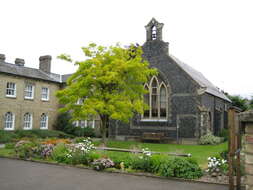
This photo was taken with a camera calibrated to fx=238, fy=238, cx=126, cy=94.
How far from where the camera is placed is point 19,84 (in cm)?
2711

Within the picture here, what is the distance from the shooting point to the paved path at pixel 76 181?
766 cm

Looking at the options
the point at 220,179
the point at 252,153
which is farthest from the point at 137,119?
the point at 252,153

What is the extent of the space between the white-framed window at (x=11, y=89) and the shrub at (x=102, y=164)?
1947cm

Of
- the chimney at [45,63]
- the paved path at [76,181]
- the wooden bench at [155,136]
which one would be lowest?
the paved path at [76,181]

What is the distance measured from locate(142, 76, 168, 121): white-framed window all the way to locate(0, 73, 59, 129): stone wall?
513 inches

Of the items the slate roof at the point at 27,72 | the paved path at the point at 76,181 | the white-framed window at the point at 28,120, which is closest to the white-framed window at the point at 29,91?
the slate roof at the point at 27,72

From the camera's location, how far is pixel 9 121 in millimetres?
25891

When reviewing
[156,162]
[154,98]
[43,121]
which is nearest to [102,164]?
[156,162]

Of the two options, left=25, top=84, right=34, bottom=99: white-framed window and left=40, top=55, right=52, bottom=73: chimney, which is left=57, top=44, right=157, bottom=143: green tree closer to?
left=25, top=84, right=34, bottom=99: white-framed window

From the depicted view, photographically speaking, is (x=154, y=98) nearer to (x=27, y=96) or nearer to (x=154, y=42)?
(x=154, y=42)

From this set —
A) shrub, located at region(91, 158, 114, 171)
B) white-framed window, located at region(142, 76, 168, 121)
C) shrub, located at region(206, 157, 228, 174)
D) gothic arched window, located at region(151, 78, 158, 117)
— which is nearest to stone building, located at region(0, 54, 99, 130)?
white-framed window, located at region(142, 76, 168, 121)

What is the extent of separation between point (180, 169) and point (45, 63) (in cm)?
2812

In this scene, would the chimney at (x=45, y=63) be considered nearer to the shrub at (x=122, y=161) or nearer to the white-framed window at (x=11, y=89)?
the white-framed window at (x=11, y=89)

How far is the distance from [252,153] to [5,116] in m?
25.9
